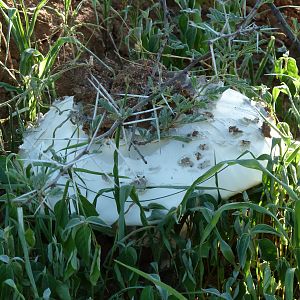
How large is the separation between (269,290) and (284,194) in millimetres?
264

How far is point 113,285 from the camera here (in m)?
1.84

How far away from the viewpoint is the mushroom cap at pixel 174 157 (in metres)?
1.77

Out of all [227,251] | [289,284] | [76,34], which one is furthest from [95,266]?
[76,34]

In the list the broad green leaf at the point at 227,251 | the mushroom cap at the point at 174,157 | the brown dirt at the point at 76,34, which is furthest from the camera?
the brown dirt at the point at 76,34

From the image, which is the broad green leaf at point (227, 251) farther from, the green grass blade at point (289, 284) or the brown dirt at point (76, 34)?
the brown dirt at point (76, 34)

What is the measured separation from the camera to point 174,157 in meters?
1.84

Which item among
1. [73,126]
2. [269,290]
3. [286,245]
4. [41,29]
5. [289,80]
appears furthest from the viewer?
[41,29]

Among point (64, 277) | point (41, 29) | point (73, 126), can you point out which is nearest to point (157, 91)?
point (73, 126)

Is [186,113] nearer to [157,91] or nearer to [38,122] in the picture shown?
[157,91]

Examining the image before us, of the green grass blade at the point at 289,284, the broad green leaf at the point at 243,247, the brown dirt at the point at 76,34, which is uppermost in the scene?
the brown dirt at the point at 76,34

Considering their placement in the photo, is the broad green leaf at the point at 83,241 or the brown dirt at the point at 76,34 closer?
the broad green leaf at the point at 83,241

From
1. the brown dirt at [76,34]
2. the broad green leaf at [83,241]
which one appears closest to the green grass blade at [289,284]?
the broad green leaf at [83,241]

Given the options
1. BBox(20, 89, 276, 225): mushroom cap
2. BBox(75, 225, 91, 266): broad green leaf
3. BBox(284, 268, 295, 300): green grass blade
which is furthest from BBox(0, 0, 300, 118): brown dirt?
BBox(284, 268, 295, 300): green grass blade

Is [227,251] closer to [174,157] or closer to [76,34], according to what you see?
[174,157]
